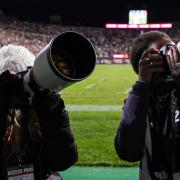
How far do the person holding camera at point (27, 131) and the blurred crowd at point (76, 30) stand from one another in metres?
42.5

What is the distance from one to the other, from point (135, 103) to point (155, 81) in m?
0.14

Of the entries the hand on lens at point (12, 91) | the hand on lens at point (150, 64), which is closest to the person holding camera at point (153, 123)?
the hand on lens at point (150, 64)

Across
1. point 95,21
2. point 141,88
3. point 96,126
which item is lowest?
point 96,126

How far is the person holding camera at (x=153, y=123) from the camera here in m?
1.67

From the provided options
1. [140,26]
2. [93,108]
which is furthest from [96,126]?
[140,26]

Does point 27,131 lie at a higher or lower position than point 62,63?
lower

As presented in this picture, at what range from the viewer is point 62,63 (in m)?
1.56

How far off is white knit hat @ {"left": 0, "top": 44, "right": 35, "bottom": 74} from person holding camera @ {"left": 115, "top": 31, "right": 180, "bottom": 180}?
16.0 inches

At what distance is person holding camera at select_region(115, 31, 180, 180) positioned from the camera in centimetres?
167

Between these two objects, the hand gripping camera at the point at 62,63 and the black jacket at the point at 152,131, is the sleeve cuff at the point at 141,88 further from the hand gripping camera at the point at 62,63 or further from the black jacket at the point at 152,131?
the hand gripping camera at the point at 62,63

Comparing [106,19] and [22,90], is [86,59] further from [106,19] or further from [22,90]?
[106,19]

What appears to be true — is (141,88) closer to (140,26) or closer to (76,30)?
(140,26)

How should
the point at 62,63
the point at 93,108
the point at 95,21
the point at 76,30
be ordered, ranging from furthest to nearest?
the point at 95,21 < the point at 76,30 < the point at 93,108 < the point at 62,63

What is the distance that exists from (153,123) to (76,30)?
52.5 metres
